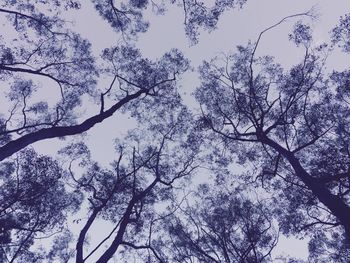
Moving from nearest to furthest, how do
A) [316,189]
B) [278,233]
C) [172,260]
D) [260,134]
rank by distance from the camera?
[316,189] < [260,134] < [278,233] < [172,260]

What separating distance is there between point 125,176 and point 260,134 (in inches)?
312

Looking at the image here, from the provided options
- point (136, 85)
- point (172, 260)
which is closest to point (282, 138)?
point (136, 85)

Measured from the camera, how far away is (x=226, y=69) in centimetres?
1792

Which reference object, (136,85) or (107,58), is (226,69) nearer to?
(136,85)

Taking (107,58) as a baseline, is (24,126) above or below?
below

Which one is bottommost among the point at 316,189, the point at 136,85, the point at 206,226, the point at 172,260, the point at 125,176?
the point at 316,189

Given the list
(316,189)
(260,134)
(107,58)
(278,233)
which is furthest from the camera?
(107,58)

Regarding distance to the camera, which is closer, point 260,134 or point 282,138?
point 260,134

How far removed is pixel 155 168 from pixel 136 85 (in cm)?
527

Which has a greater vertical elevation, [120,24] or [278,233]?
[120,24]

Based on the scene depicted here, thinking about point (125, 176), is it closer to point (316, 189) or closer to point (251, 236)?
point (251, 236)

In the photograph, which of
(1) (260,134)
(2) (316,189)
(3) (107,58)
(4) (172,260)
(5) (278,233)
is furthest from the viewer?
(4) (172,260)

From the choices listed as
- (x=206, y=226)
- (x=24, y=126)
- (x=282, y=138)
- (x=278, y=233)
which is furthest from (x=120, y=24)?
(x=278, y=233)

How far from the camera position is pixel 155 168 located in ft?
64.8
